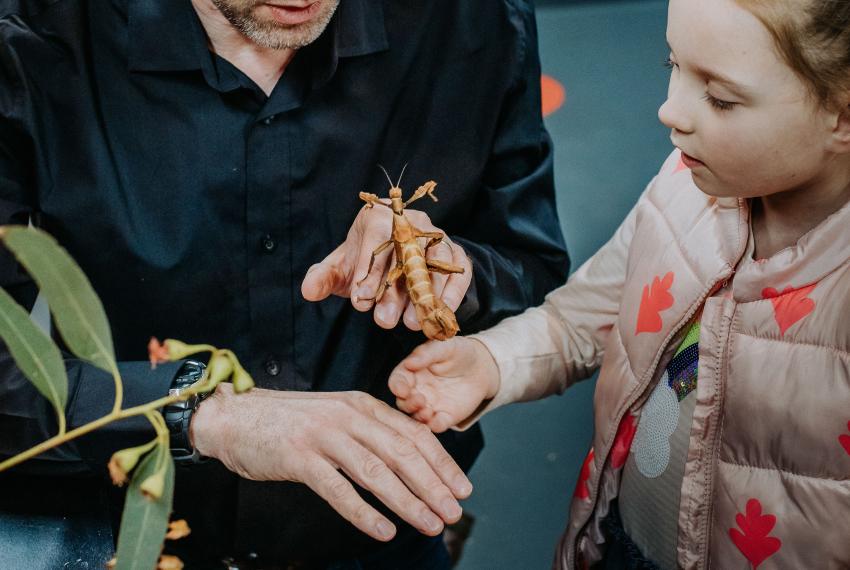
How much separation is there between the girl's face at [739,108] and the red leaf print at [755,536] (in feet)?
1.26

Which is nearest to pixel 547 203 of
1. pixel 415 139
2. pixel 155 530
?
pixel 415 139

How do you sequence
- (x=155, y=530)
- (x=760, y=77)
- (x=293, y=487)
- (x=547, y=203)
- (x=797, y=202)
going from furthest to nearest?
(x=547, y=203), (x=293, y=487), (x=797, y=202), (x=760, y=77), (x=155, y=530)

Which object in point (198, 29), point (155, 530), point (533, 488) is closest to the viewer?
point (155, 530)

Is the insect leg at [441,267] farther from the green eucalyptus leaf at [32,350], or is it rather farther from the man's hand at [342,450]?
the green eucalyptus leaf at [32,350]

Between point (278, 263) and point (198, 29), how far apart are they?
40 centimetres

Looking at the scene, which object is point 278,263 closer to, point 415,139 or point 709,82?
point 415,139

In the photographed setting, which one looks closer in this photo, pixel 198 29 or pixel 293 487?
pixel 198 29

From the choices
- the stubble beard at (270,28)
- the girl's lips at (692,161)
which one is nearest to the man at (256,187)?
the stubble beard at (270,28)

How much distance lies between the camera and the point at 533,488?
245cm

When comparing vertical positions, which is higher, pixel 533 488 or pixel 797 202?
pixel 797 202

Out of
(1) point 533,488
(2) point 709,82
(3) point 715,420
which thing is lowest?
(1) point 533,488

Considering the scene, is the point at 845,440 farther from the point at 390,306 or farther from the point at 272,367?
the point at 272,367

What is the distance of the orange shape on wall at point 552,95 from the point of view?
11.0 ft

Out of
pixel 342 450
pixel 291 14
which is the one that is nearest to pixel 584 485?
pixel 342 450
